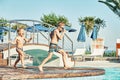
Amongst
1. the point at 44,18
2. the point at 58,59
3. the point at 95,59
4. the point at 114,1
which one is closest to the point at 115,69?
the point at 58,59

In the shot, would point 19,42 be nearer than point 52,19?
Yes

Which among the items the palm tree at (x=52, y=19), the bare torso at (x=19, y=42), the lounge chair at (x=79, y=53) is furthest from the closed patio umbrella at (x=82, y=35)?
the palm tree at (x=52, y=19)

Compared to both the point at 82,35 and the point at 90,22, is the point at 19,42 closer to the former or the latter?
the point at 82,35

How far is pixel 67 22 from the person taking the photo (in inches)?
2169

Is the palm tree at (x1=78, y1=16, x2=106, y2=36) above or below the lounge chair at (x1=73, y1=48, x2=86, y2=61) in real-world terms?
above

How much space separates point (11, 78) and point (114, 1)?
27.7 m

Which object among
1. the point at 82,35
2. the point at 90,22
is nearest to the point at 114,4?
the point at 82,35

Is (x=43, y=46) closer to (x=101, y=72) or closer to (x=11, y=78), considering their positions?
(x=101, y=72)

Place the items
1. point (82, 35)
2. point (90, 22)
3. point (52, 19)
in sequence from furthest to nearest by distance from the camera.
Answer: point (90, 22)
point (52, 19)
point (82, 35)

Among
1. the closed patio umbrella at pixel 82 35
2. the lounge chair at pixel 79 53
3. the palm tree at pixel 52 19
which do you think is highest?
the palm tree at pixel 52 19

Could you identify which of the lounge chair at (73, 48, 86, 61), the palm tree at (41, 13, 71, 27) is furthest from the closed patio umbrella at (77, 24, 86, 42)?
the palm tree at (41, 13, 71, 27)

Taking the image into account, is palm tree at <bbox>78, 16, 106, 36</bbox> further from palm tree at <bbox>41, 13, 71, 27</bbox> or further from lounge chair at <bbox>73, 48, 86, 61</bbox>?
lounge chair at <bbox>73, 48, 86, 61</bbox>

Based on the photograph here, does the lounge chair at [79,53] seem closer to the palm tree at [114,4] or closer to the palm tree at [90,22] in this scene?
the palm tree at [114,4]

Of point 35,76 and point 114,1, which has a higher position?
point 114,1
